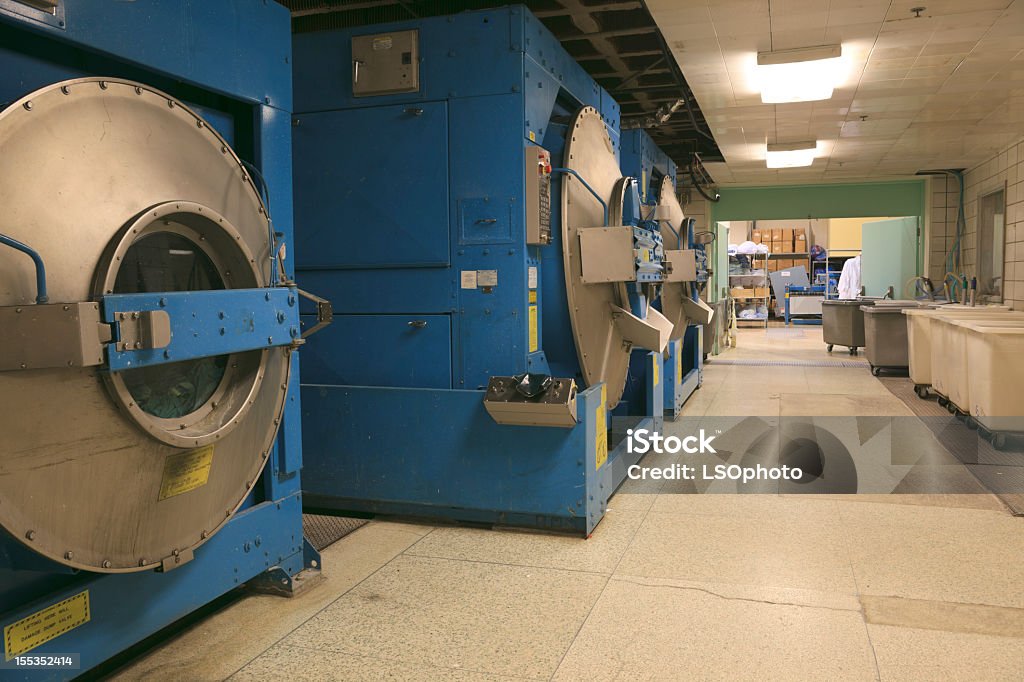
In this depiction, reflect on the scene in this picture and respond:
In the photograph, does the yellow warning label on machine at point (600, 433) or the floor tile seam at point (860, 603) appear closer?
the floor tile seam at point (860, 603)

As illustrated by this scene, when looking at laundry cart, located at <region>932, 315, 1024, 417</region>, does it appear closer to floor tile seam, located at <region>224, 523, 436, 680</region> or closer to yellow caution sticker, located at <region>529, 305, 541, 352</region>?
yellow caution sticker, located at <region>529, 305, 541, 352</region>

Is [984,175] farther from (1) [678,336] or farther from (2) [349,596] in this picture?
(2) [349,596]

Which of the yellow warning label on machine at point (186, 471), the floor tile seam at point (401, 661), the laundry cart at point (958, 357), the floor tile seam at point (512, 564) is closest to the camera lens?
the yellow warning label on machine at point (186, 471)

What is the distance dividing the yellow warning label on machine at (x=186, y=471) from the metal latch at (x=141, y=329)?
15.1 inches

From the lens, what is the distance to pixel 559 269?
365 centimetres

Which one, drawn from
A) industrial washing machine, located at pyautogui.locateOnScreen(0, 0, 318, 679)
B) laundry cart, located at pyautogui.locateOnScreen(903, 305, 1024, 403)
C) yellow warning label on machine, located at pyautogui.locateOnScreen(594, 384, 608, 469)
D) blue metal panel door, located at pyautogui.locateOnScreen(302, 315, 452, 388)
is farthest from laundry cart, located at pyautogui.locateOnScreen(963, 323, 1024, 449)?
industrial washing machine, located at pyautogui.locateOnScreen(0, 0, 318, 679)

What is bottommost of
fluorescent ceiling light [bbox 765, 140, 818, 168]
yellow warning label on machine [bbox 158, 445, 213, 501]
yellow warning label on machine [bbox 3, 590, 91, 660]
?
yellow warning label on machine [bbox 3, 590, 91, 660]

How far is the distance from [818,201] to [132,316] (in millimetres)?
11702

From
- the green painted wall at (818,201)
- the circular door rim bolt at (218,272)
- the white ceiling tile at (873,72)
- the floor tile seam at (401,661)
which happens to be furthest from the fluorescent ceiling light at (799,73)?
the green painted wall at (818,201)

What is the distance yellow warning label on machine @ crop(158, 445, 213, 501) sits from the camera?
2006 mm

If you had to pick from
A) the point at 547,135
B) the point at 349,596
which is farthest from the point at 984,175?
the point at 349,596

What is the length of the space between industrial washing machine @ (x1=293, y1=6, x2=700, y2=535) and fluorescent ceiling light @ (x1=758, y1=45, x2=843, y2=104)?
7.15 ft

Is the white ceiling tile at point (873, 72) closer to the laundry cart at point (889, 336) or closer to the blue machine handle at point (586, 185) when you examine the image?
the blue machine handle at point (586, 185)

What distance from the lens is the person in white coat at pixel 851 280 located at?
13188 millimetres
